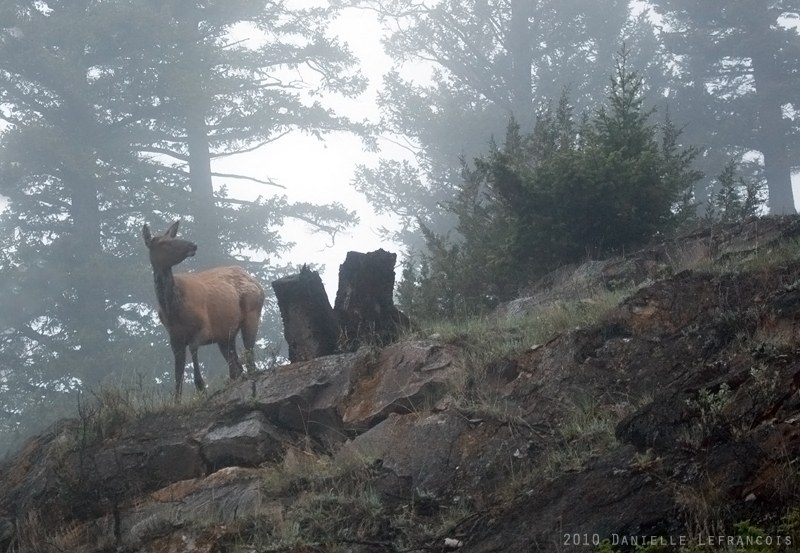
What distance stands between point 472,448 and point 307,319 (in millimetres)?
3899

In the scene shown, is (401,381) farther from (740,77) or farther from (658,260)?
(740,77)

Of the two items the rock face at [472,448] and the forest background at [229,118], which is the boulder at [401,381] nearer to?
the rock face at [472,448]

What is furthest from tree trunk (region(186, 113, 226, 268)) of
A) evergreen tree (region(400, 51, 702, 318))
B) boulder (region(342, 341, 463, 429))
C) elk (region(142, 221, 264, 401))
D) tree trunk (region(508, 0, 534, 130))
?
boulder (region(342, 341, 463, 429))

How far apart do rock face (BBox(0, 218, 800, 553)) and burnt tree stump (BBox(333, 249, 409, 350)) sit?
0.98m

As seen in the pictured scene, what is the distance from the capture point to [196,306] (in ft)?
43.4

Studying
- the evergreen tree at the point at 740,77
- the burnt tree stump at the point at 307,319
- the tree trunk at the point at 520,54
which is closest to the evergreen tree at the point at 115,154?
the tree trunk at the point at 520,54

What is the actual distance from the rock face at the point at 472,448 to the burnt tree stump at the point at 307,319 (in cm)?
71

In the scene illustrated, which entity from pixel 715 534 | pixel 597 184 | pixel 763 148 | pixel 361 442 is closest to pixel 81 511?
pixel 361 442

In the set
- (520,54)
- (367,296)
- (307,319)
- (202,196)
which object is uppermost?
(520,54)

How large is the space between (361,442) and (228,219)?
2191cm

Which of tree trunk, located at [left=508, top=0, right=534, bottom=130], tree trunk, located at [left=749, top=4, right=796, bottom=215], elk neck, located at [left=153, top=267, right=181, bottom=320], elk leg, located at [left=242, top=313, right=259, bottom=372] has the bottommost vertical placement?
elk leg, located at [left=242, top=313, right=259, bottom=372]

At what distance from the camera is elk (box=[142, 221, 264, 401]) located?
1285cm

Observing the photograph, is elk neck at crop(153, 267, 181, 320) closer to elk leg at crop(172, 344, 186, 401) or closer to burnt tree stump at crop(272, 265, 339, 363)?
elk leg at crop(172, 344, 186, 401)

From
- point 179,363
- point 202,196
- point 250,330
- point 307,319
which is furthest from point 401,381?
point 202,196
